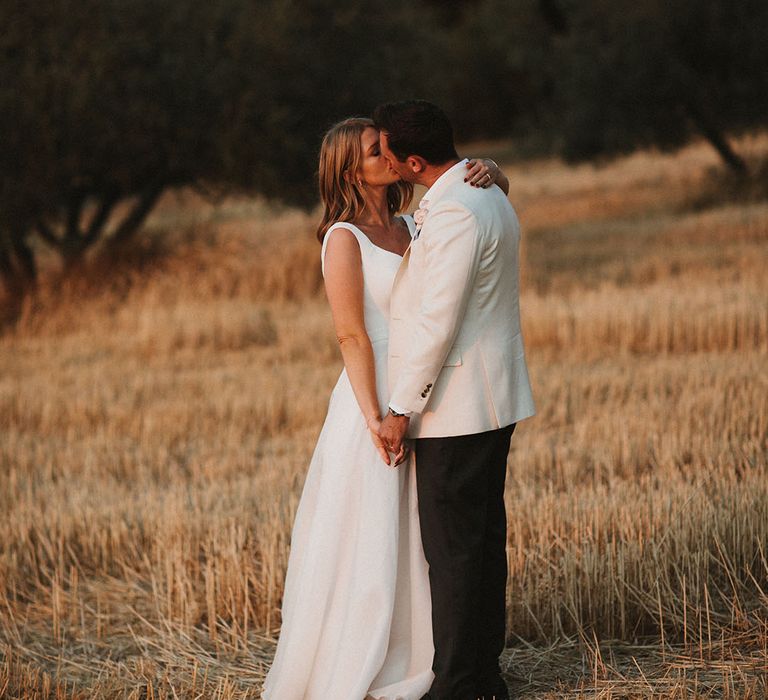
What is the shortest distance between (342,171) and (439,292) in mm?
851

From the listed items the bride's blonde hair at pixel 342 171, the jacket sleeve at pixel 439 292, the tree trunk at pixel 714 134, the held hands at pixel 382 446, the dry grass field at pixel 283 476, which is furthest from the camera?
the tree trunk at pixel 714 134

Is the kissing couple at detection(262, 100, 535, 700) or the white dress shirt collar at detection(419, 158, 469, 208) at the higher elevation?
the white dress shirt collar at detection(419, 158, 469, 208)

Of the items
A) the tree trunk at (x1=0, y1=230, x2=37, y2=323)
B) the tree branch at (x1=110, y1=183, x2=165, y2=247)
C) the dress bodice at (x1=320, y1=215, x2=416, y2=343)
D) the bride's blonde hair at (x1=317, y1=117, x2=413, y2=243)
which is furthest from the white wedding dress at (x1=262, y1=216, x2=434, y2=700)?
the tree branch at (x1=110, y1=183, x2=165, y2=247)

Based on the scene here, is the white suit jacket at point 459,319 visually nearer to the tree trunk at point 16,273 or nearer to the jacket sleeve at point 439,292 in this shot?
the jacket sleeve at point 439,292

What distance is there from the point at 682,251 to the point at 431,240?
13.8m

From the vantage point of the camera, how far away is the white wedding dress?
4.01m

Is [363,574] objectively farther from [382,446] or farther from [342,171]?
[342,171]

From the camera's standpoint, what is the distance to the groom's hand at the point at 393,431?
376cm

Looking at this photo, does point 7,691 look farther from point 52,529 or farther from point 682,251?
point 682,251

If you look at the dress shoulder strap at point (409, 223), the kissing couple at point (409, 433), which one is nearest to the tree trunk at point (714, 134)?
the dress shoulder strap at point (409, 223)

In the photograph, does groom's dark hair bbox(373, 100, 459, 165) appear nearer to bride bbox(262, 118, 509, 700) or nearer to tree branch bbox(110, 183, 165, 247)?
bride bbox(262, 118, 509, 700)

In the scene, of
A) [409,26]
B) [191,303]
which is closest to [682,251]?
[409,26]

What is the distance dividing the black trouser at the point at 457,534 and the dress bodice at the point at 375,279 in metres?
0.50

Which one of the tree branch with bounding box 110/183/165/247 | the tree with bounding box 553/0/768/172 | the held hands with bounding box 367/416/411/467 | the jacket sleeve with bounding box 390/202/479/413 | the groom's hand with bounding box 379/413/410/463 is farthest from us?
the tree with bounding box 553/0/768/172
